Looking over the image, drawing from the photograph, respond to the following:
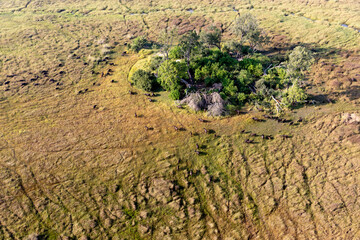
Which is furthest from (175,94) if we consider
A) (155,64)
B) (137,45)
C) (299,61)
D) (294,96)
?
(137,45)

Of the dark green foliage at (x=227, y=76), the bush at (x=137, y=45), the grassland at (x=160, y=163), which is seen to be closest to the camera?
the grassland at (x=160, y=163)

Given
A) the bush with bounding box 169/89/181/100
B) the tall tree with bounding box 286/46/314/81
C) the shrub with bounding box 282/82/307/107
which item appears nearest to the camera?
the shrub with bounding box 282/82/307/107

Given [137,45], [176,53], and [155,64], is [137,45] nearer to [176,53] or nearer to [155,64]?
[155,64]

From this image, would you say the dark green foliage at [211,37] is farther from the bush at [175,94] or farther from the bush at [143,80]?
the bush at [175,94]

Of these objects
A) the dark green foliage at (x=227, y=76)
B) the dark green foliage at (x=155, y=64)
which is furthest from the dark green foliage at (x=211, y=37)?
the dark green foliage at (x=155, y=64)

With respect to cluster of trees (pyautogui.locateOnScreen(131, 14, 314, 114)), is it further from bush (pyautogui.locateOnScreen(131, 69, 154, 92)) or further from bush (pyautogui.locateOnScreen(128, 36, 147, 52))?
bush (pyautogui.locateOnScreen(128, 36, 147, 52))

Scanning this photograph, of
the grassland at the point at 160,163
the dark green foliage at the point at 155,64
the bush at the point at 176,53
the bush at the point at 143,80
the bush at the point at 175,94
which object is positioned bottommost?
the grassland at the point at 160,163

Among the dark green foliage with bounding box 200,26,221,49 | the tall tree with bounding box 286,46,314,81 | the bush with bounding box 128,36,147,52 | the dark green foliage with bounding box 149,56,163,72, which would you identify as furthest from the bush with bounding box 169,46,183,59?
the tall tree with bounding box 286,46,314,81
